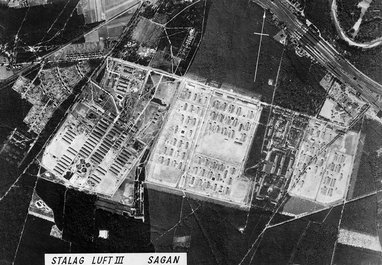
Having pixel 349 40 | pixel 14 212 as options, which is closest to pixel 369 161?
pixel 349 40

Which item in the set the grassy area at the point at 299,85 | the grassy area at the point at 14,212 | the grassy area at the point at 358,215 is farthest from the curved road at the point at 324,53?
the grassy area at the point at 14,212

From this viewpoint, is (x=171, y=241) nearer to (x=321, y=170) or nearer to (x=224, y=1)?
(x=321, y=170)

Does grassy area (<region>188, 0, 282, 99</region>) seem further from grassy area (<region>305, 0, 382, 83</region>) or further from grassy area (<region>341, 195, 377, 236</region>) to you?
grassy area (<region>341, 195, 377, 236</region>)

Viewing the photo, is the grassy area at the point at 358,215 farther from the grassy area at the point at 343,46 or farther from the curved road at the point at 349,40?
the curved road at the point at 349,40

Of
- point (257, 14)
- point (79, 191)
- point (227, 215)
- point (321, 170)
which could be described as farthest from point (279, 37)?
point (79, 191)

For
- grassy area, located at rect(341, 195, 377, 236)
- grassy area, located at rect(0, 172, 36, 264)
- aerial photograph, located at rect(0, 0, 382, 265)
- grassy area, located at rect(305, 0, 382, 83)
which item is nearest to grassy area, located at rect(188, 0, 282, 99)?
aerial photograph, located at rect(0, 0, 382, 265)
